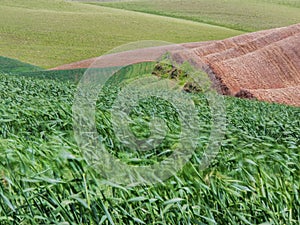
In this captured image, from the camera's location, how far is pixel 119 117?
5.47m

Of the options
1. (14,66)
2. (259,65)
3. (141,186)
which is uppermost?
(141,186)

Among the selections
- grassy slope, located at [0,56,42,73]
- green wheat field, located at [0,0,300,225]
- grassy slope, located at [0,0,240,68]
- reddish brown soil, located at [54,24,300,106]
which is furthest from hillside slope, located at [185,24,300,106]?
grassy slope, located at [0,0,240,68]

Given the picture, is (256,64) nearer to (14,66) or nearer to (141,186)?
(14,66)

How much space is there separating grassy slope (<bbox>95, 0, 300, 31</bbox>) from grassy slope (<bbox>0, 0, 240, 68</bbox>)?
21.1 feet

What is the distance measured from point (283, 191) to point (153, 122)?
90.9 inches

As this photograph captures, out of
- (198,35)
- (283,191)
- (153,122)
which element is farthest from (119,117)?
(198,35)

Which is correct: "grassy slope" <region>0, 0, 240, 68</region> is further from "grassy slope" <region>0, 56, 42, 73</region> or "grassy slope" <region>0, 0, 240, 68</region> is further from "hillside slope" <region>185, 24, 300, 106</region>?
"hillside slope" <region>185, 24, 300, 106</region>

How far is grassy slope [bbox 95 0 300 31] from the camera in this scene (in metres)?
46.8

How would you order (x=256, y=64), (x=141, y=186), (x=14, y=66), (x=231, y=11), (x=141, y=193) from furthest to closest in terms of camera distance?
(x=231, y=11) < (x=14, y=66) < (x=256, y=64) < (x=141, y=186) < (x=141, y=193)

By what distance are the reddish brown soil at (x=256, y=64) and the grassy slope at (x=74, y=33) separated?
9808 mm

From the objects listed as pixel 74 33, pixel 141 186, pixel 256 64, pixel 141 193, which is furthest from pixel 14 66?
pixel 141 193

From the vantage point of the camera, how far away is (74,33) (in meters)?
34.6

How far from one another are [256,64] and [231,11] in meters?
34.4

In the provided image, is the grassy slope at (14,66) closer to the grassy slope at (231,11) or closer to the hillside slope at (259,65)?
the hillside slope at (259,65)
